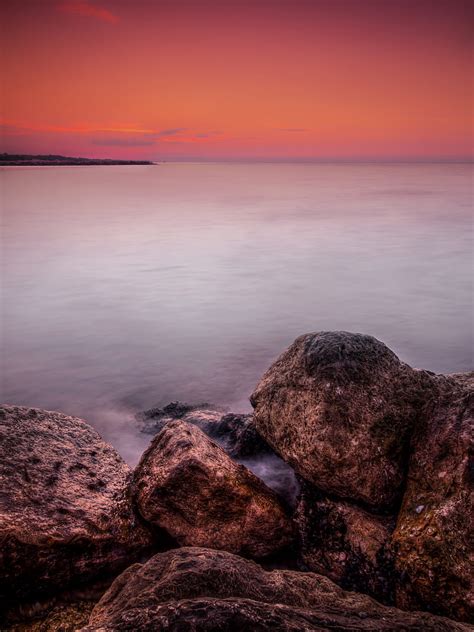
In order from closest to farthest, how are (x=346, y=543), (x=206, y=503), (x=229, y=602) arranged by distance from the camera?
(x=229, y=602) < (x=346, y=543) < (x=206, y=503)

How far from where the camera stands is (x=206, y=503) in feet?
12.9

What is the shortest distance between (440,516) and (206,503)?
1644mm

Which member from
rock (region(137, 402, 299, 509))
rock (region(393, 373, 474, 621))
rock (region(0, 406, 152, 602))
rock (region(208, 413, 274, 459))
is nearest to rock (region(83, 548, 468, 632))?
rock (region(393, 373, 474, 621))

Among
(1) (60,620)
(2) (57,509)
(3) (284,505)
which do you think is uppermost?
(2) (57,509)

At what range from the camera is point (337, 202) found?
4009 centimetres

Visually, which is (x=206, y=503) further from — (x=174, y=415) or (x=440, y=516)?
(x=174, y=415)

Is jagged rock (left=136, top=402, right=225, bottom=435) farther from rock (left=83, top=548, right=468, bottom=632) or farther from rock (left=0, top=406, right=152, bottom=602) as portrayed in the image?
rock (left=83, top=548, right=468, bottom=632)

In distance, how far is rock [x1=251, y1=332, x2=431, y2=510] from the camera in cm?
380

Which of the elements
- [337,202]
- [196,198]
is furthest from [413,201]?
[196,198]

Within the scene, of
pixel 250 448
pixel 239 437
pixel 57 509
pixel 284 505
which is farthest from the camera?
pixel 239 437

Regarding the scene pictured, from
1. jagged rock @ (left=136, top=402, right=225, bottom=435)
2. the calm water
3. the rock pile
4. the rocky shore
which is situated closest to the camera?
the rocky shore

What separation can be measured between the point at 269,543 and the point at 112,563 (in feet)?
3.89

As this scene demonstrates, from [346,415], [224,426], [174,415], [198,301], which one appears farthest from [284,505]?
[198,301]

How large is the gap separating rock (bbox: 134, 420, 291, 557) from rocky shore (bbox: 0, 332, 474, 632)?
0.01m
